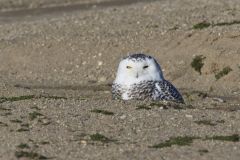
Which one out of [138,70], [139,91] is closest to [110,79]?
[139,91]

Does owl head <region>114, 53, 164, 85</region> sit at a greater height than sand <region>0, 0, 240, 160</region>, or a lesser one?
greater

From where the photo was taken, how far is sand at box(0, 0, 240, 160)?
37.6 ft

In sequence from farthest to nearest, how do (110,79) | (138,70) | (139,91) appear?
(110,79), (139,91), (138,70)

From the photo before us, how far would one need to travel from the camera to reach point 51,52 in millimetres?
23344

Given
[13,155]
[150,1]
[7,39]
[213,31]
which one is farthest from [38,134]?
[150,1]

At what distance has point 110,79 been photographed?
21156 millimetres

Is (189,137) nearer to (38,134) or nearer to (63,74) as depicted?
(38,134)

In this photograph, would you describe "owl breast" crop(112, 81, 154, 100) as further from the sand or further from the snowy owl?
the sand

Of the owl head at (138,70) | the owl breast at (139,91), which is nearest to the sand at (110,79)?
the owl breast at (139,91)

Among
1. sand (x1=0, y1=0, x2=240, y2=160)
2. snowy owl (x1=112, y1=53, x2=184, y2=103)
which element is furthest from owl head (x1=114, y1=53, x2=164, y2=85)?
sand (x1=0, y1=0, x2=240, y2=160)

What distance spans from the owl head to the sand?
0.40 metres

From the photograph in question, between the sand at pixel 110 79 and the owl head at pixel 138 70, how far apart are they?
0.40m

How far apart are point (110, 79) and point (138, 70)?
22.9 ft

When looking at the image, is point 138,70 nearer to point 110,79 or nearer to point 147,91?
point 147,91
